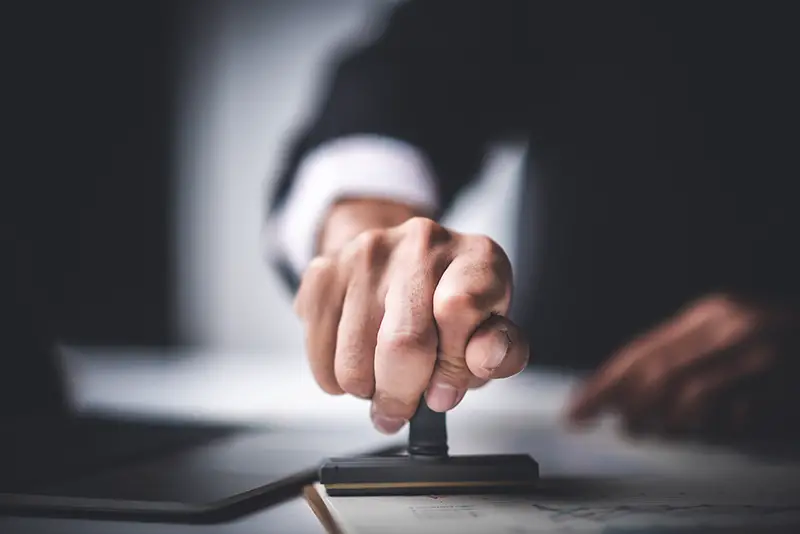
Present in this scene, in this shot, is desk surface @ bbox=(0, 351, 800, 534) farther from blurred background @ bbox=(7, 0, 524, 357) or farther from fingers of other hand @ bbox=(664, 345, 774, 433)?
blurred background @ bbox=(7, 0, 524, 357)

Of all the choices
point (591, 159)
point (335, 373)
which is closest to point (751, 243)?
point (591, 159)

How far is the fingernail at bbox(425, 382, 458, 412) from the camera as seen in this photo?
411 mm

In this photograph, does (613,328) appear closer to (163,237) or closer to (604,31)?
(604,31)

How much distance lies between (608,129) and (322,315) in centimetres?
122

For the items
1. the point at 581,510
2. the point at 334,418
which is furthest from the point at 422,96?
the point at 581,510

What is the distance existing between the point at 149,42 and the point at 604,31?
2.08 metres

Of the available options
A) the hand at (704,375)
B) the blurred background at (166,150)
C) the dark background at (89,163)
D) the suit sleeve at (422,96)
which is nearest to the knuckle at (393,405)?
the hand at (704,375)

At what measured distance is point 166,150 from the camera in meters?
3.06

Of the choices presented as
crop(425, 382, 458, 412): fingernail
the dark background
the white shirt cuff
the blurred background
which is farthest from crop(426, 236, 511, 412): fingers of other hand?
the dark background

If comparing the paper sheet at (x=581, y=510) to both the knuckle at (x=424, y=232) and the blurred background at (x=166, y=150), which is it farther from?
the blurred background at (x=166, y=150)

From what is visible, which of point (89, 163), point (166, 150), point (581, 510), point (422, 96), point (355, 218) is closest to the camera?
point (581, 510)

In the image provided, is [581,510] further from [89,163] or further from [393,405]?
[89,163]

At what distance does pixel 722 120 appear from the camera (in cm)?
141

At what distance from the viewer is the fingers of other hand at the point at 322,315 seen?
0.44 meters
